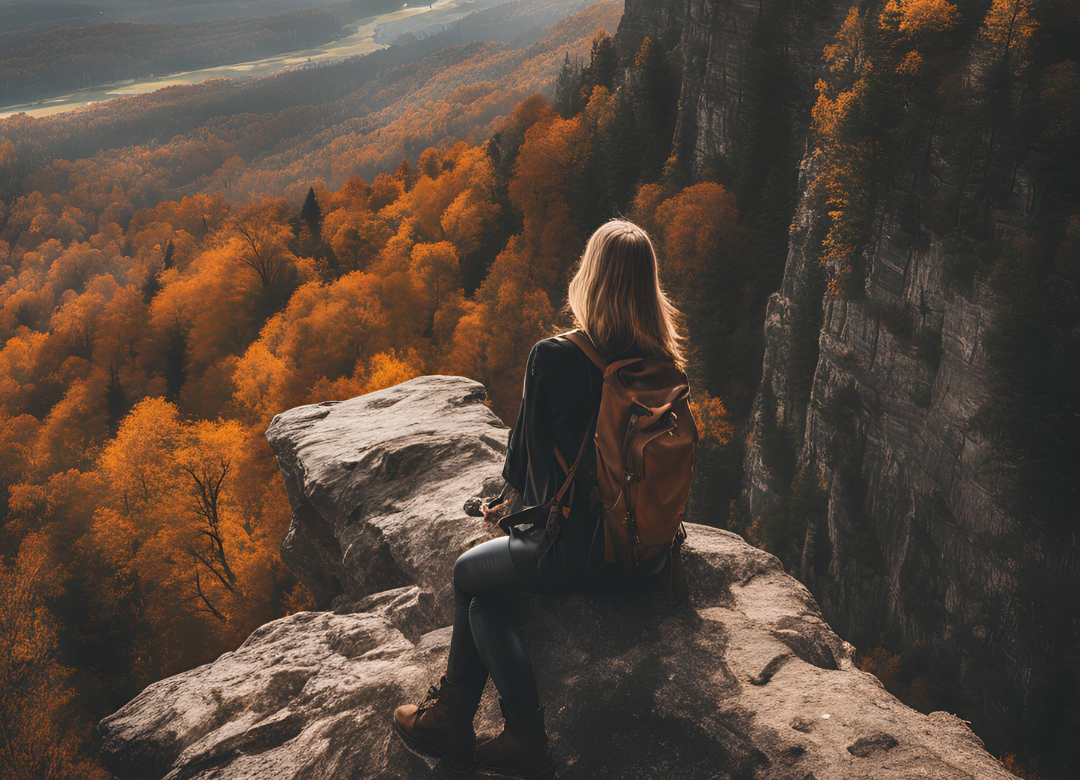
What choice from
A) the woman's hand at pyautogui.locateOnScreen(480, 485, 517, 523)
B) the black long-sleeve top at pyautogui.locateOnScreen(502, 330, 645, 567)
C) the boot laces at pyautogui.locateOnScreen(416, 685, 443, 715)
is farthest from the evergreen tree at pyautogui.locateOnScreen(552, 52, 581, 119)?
the boot laces at pyautogui.locateOnScreen(416, 685, 443, 715)

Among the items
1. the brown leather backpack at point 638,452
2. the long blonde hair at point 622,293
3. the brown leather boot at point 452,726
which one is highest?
the long blonde hair at point 622,293

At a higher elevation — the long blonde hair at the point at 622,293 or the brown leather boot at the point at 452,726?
the long blonde hair at the point at 622,293

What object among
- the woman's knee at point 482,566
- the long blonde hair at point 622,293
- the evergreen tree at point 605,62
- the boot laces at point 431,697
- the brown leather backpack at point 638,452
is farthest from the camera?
the evergreen tree at point 605,62

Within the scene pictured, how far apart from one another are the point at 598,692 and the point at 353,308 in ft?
148

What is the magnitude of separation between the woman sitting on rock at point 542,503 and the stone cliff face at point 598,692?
520 millimetres

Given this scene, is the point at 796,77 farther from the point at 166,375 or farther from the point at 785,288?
the point at 166,375

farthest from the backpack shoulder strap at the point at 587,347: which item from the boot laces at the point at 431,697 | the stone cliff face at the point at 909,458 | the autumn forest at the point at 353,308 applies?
the stone cliff face at the point at 909,458

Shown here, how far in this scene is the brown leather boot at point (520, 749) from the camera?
405 cm

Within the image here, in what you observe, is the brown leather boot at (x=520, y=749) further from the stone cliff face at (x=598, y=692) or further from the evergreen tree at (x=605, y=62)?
the evergreen tree at (x=605, y=62)

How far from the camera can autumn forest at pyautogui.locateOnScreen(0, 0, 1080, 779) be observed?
21.5m

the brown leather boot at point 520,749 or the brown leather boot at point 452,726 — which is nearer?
the brown leather boot at point 520,749

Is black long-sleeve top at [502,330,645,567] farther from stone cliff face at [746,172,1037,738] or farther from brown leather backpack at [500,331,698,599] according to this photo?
stone cliff face at [746,172,1037,738]

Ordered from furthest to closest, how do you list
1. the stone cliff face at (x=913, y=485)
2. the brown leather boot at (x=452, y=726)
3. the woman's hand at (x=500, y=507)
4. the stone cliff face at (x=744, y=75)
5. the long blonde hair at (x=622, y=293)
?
the stone cliff face at (x=744, y=75) < the stone cliff face at (x=913, y=485) < the woman's hand at (x=500, y=507) < the brown leather boot at (x=452, y=726) < the long blonde hair at (x=622, y=293)

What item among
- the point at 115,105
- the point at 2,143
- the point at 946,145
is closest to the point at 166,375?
the point at 946,145
